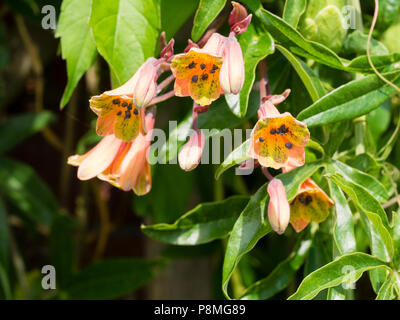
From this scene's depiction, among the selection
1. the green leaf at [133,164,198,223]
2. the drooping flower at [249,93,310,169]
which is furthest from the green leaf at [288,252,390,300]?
the green leaf at [133,164,198,223]

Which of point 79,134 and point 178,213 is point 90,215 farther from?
point 178,213

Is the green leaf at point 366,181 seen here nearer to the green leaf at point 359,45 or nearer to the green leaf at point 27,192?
the green leaf at point 359,45

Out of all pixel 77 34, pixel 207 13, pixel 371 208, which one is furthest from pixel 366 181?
pixel 77 34

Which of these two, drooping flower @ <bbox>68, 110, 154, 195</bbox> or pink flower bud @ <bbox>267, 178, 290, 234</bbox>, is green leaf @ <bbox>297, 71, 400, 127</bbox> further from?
drooping flower @ <bbox>68, 110, 154, 195</bbox>

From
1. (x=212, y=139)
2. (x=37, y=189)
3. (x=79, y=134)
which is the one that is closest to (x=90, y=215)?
(x=79, y=134)

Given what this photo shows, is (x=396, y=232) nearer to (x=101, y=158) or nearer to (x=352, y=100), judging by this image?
Answer: (x=352, y=100)
